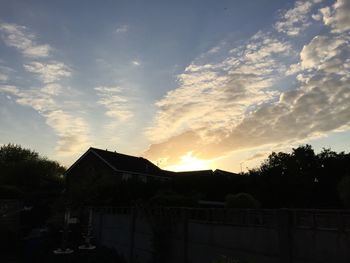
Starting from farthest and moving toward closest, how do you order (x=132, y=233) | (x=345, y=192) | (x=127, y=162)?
Answer: (x=127, y=162), (x=345, y=192), (x=132, y=233)

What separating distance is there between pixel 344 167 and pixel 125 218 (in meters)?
33.4

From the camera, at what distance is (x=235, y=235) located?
31.6 ft

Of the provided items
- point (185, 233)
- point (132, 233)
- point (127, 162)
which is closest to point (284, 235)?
point (185, 233)

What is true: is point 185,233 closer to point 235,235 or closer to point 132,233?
point 235,235

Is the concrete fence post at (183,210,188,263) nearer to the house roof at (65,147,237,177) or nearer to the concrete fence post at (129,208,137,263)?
the concrete fence post at (129,208,137,263)

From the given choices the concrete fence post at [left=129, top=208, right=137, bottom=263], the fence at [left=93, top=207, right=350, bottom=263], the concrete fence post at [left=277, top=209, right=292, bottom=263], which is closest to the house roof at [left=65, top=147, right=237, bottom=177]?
the concrete fence post at [left=129, top=208, right=137, bottom=263]

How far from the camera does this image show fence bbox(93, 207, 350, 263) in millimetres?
7324

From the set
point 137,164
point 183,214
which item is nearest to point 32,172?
point 137,164

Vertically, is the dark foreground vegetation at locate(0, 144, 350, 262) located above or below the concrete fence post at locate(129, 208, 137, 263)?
above

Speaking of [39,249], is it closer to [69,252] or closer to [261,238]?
[69,252]

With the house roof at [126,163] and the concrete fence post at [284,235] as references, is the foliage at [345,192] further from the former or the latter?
the concrete fence post at [284,235]

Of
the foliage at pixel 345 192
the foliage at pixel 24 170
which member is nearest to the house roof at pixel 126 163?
A: the foliage at pixel 24 170

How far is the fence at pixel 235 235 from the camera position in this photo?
7.32m

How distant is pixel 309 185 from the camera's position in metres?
34.9
